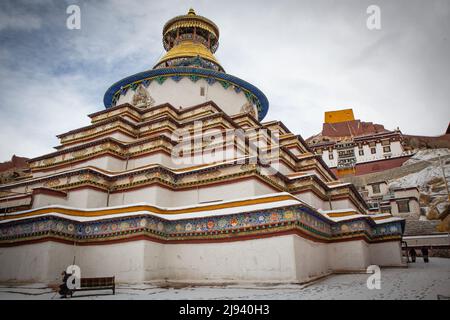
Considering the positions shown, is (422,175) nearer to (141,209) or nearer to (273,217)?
(273,217)

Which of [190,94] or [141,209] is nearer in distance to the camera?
[141,209]

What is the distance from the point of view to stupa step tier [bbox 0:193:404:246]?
7375mm

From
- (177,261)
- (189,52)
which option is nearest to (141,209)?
(177,261)

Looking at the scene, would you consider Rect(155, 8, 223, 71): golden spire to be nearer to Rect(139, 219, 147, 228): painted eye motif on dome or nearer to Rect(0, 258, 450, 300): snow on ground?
Rect(139, 219, 147, 228): painted eye motif on dome

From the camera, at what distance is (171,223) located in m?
8.47

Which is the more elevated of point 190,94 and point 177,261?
point 190,94

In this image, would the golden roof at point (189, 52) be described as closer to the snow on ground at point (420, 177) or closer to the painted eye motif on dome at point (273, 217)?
the painted eye motif on dome at point (273, 217)

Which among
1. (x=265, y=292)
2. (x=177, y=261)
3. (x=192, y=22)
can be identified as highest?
(x=192, y=22)

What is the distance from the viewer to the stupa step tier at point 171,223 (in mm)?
7375

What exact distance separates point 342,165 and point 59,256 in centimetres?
3767

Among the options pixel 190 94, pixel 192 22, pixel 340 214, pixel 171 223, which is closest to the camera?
pixel 171 223

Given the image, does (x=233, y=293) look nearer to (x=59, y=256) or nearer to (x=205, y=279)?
(x=205, y=279)

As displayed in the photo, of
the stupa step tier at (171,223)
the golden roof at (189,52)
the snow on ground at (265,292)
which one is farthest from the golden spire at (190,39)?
the snow on ground at (265,292)

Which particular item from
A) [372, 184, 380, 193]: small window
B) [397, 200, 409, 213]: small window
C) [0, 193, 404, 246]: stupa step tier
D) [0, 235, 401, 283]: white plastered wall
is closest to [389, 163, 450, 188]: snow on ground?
[372, 184, 380, 193]: small window
